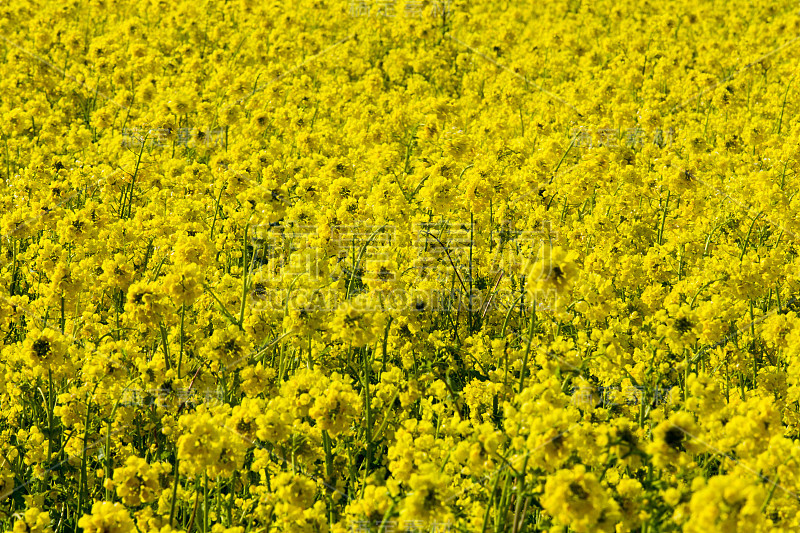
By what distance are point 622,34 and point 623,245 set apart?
7.71 metres

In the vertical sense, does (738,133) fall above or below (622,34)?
below

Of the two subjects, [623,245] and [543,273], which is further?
[623,245]

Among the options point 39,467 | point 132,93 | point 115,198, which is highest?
point 132,93

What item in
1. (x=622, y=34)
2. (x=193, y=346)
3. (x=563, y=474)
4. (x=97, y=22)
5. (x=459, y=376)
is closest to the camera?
(x=563, y=474)

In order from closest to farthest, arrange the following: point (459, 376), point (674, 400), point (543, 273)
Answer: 1. point (543, 273)
2. point (674, 400)
3. point (459, 376)

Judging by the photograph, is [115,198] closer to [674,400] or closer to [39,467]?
[39,467]

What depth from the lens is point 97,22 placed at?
13875mm

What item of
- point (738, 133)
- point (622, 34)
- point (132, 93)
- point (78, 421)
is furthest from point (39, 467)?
point (622, 34)

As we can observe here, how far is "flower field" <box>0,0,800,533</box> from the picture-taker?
334cm

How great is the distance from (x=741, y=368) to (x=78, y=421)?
12.5ft

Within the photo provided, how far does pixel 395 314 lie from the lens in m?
4.43

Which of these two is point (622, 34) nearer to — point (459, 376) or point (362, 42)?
point (362, 42)

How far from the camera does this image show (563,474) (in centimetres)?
287

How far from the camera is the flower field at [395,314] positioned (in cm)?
334
